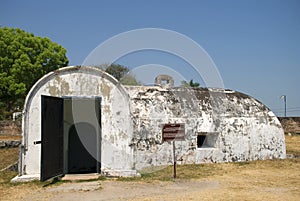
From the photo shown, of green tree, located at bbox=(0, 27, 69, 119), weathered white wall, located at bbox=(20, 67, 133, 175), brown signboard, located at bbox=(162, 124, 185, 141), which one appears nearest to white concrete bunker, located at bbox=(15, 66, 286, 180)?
weathered white wall, located at bbox=(20, 67, 133, 175)

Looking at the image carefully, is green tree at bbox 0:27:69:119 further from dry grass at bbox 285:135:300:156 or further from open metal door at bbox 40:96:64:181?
dry grass at bbox 285:135:300:156

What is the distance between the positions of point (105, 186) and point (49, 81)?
3516 millimetres

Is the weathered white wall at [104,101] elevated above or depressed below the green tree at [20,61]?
below

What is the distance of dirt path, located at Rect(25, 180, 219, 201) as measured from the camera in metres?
7.09

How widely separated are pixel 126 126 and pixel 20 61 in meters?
18.4

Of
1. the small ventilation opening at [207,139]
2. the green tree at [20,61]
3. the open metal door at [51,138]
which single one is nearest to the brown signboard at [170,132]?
the open metal door at [51,138]

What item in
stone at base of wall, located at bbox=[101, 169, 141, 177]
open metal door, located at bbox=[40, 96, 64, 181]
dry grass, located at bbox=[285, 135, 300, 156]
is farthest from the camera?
dry grass, located at bbox=[285, 135, 300, 156]

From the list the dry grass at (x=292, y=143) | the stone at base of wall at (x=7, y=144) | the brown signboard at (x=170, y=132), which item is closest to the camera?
the brown signboard at (x=170, y=132)

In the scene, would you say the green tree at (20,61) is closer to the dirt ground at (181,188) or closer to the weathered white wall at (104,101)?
the weathered white wall at (104,101)

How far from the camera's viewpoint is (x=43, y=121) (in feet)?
27.2

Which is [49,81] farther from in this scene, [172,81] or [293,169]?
[293,169]

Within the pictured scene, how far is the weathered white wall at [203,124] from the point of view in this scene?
1166cm

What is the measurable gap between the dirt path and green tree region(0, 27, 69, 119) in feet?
60.9

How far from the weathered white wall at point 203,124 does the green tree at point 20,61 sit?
1537cm
